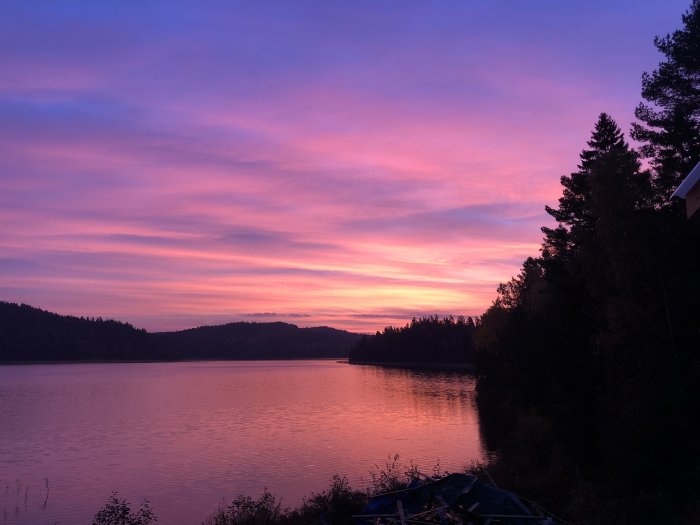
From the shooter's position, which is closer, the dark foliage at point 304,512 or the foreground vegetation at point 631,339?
the foreground vegetation at point 631,339

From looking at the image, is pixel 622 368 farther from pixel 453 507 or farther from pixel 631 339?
pixel 453 507

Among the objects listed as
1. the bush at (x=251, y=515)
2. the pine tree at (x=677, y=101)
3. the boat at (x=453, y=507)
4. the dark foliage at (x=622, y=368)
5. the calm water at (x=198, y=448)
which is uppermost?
the pine tree at (x=677, y=101)

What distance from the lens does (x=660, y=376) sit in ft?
69.2

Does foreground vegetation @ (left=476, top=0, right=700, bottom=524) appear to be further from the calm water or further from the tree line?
the calm water

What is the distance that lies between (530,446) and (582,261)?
1196 centimetres

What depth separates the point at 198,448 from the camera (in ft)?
147

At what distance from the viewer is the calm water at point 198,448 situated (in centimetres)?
3106

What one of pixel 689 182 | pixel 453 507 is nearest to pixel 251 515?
pixel 453 507

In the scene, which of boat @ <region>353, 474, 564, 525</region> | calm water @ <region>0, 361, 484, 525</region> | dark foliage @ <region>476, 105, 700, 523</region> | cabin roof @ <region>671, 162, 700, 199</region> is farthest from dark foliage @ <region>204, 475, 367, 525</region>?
cabin roof @ <region>671, 162, 700, 199</region>

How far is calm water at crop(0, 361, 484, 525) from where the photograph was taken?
3106 centimetres

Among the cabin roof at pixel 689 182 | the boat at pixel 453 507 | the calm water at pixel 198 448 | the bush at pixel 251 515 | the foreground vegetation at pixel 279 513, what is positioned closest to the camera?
the cabin roof at pixel 689 182

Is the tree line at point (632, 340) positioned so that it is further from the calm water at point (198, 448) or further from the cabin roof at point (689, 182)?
the cabin roof at point (689, 182)

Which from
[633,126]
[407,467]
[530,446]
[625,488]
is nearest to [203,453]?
[407,467]

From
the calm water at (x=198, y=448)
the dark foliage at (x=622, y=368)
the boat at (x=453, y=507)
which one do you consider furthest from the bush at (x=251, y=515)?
the dark foliage at (x=622, y=368)
